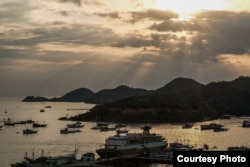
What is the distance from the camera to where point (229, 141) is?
7894 cm

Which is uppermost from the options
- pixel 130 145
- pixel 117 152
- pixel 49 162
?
pixel 130 145

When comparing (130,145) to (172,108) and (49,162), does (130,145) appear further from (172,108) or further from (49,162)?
(172,108)

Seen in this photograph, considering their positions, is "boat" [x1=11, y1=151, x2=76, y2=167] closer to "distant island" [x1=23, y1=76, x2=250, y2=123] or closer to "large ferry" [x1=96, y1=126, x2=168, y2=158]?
"large ferry" [x1=96, y1=126, x2=168, y2=158]

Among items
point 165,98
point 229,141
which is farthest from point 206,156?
point 165,98

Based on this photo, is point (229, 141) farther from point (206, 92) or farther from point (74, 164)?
point (206, 92)

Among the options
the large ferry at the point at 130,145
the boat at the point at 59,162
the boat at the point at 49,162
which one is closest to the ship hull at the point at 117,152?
the large ferry at the point at 130,145

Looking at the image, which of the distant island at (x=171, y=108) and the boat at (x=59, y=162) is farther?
the distant island at (x=171, y=108)

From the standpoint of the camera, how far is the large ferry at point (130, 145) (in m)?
56.2

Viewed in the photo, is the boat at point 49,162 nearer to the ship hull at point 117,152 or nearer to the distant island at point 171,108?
the ship hull at point 117,152

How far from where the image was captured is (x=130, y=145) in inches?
2301

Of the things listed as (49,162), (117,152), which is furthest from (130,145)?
(49,162)

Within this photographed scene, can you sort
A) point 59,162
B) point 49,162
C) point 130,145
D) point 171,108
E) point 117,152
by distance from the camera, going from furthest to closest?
point 171,108
point 130,145
point 117,152
point 49,162
point 59,162

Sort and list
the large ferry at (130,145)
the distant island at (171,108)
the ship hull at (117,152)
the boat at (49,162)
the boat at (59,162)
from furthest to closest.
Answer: the distant island at (171,108) → the large ferry at (130,145) → the ship hull at (117,152) → the boat at (49,162) → the boat at (59,162)

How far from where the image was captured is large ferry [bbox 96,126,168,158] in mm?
56219
